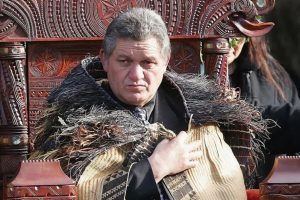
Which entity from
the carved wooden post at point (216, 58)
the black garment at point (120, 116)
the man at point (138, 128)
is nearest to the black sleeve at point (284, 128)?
the carved wooden post at point (216, 58)

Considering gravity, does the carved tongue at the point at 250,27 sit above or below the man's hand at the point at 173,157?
above

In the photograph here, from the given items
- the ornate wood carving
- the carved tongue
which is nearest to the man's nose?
the ornate wood carving

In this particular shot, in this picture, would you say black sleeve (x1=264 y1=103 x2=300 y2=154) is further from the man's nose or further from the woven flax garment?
the man's nose

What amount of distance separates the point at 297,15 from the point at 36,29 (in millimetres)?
2809

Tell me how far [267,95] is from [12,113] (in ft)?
4.24

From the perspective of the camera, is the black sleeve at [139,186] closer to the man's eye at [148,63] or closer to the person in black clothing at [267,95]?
the man's eye at [148,63]

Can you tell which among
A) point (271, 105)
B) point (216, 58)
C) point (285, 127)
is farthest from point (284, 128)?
point (216, 58)

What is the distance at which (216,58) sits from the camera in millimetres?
5652

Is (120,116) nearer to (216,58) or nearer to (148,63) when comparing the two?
(148,63)

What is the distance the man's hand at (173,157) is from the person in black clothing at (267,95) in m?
1.20

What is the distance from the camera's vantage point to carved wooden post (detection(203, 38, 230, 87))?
222 inches

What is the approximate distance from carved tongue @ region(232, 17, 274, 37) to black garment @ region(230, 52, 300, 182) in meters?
0.60

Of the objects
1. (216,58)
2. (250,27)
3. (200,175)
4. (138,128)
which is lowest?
(200,175)

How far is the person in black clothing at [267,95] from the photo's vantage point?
627 centimetres
